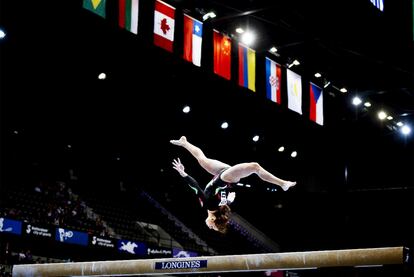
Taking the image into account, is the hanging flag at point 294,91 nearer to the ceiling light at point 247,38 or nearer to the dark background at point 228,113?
the dark background at point 228,113

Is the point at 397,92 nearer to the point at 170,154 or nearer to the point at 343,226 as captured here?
the point at 343,226

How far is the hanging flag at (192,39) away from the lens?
12109mm

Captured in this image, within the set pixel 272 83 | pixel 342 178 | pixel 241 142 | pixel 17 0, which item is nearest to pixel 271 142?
pixel 241 142

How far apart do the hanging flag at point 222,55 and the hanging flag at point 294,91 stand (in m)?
1.99

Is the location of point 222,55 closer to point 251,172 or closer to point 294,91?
point 294,91

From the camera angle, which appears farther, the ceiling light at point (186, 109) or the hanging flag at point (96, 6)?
the ceiling light at point (186, 109)

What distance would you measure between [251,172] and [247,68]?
24.0ft

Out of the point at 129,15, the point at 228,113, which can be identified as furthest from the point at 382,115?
the point at 129,15

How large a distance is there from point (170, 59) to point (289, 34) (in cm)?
299

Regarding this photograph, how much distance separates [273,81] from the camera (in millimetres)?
14125

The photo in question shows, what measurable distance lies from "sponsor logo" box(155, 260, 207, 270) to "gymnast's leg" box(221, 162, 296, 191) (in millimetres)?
1084

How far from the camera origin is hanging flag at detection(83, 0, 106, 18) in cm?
1016

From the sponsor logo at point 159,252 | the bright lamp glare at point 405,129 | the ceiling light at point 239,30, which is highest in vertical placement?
the ceiling light at point 239,30

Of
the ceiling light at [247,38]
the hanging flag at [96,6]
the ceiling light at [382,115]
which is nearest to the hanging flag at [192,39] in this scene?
the ceiling light at [247,38]
